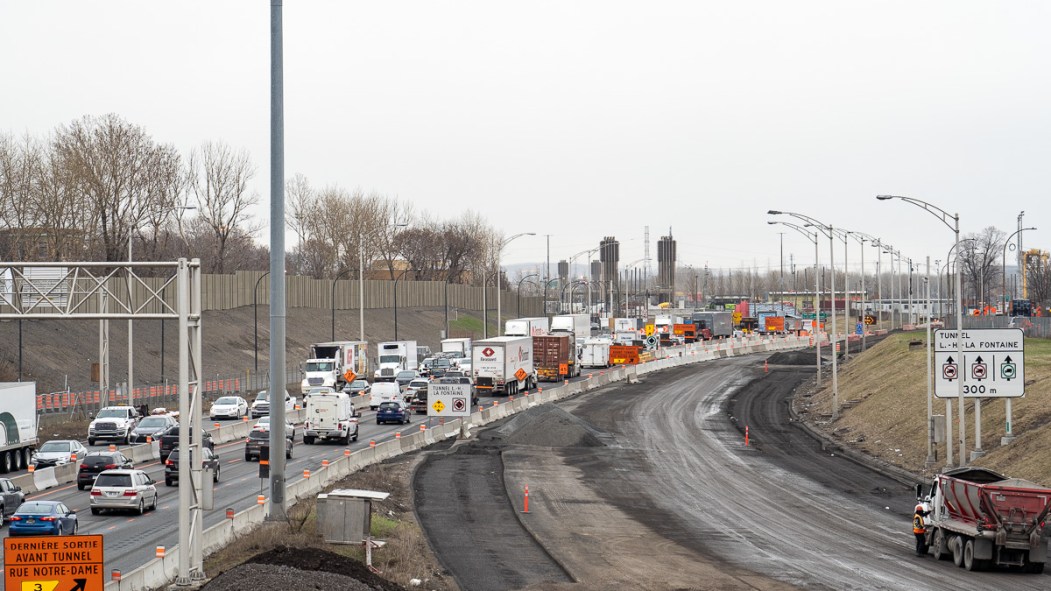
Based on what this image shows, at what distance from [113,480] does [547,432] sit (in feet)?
89.5

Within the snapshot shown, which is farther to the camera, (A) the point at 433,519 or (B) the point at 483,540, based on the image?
(A) the point at 433,519

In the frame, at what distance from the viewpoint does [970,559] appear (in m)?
28.9

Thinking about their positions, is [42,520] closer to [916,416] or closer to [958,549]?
[958,549]

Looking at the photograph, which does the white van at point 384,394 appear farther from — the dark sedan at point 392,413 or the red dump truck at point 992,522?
the red dump truck at point 992,522

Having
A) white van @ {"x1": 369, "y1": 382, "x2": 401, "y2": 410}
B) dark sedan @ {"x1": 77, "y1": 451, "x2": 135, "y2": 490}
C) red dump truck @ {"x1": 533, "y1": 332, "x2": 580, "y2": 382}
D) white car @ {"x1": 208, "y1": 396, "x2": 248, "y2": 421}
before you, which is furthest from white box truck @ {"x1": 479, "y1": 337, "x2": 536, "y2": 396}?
dark sedan @ {"x1": 77, "y1": 451, "x2": 135, "y2": 490}

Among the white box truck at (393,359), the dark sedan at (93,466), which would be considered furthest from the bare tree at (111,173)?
the dark sedan at (93,466)

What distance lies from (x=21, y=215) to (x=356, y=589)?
81.5 metres

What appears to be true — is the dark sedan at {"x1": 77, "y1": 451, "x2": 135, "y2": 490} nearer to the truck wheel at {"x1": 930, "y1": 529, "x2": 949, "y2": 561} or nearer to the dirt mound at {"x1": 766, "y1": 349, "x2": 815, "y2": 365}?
the truck wheel at {"x1": 930, "y1": 529, "x2": 949, "y2": 561}

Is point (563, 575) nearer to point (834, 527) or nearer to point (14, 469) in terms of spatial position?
point (834, 527)

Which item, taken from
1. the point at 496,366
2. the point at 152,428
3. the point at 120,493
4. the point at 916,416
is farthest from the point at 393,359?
the point at 120,493

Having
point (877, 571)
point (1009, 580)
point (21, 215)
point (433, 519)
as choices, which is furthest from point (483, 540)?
point (21, 215)

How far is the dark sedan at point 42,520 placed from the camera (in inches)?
1153

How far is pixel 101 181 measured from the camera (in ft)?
336

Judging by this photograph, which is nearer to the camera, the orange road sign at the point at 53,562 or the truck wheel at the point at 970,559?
the orange road sign at the point at 53,562
